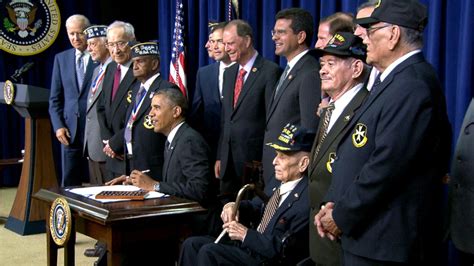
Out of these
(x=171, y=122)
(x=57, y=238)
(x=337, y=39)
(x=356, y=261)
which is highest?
(x=337, y=39)

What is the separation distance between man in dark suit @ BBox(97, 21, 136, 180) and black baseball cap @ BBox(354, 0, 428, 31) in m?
2.39

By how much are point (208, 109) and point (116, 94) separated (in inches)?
23.8

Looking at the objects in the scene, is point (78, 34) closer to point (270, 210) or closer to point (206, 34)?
point (206, 34)

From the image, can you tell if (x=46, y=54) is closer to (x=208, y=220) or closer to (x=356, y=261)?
(x=208, y=220)

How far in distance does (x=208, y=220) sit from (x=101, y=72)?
1.85 m

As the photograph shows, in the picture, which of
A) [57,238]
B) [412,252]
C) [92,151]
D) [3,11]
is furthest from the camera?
[3,11]

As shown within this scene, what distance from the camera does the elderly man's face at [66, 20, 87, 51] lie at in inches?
210

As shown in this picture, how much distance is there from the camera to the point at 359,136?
2.29 meters

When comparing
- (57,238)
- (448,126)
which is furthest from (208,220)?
(448,126)

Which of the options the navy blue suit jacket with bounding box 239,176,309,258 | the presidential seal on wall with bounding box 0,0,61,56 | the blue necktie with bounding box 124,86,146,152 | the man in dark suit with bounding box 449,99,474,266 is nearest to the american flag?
the blue necktie with bounding box 124,86,146,152

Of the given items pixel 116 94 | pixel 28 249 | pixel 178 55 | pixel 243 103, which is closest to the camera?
pixel 243 103

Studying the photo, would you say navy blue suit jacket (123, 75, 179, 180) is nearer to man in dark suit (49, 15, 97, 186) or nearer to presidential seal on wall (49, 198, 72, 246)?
presidential seal on wall (49, 198, 72, 246)

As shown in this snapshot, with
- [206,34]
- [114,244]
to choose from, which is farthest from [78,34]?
[114,244]

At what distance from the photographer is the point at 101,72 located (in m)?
4.93
